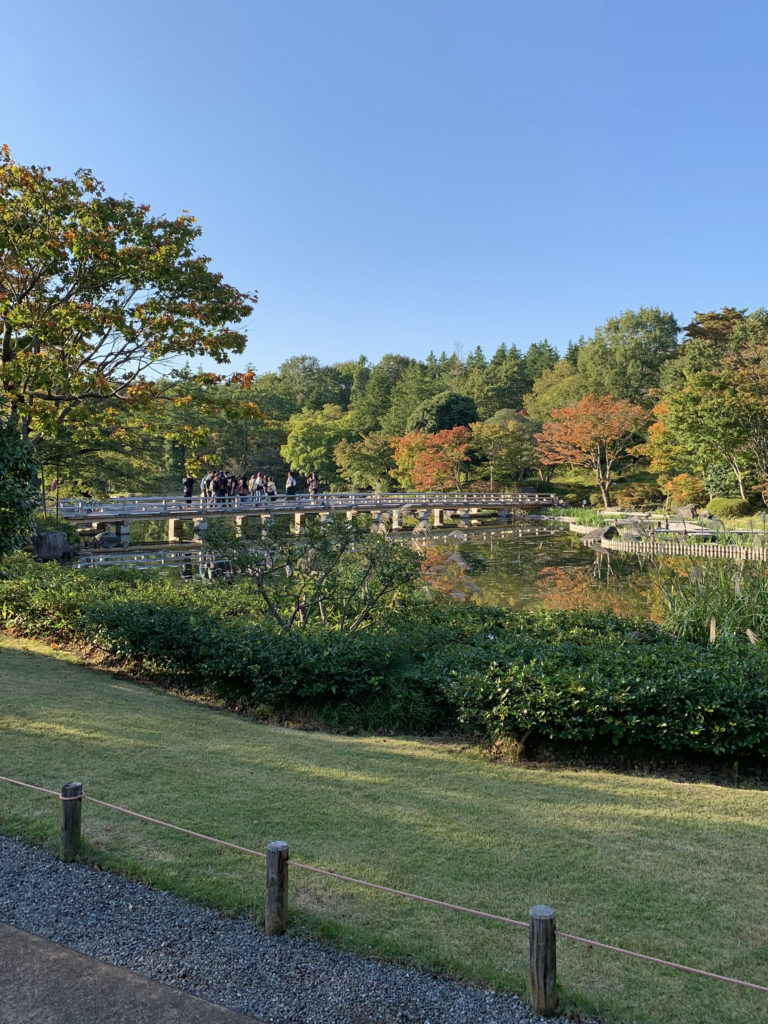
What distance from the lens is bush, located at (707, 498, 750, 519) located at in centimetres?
2523

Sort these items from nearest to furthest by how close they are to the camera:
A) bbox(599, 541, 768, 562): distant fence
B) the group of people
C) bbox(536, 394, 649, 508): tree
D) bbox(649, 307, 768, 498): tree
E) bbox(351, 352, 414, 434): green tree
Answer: bbox(599, 541, 768, 562): distant fence
bbox(649, 307, 768, 498): tree
the group of people
bbox(536, 394, 649, 508): tree
bbox(351, 352, 414, 434): green tree

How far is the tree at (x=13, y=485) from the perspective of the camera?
→ 5.62 meters

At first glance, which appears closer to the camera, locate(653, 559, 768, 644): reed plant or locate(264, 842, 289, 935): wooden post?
locate(264, 842, 289, 935): wooden post

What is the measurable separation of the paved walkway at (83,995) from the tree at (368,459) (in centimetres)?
3666

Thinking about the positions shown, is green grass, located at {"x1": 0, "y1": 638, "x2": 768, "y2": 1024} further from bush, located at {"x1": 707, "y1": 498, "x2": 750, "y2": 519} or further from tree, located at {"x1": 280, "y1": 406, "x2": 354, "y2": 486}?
tree, located at {"x1": 280, "y1": 406, "x2": 354, "y2": 486}

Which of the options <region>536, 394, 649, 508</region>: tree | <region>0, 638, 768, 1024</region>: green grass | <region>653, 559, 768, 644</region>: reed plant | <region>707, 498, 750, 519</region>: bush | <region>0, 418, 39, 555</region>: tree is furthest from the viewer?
<region>536, 394, 649, 508</region>: tree

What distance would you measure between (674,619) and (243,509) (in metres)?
19.2

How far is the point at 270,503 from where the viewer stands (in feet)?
86.4

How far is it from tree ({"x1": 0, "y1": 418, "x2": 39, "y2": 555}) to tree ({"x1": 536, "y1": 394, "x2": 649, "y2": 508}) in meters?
30.3

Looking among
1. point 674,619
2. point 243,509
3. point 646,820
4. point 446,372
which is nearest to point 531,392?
point 446,372

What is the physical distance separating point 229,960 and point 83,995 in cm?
52

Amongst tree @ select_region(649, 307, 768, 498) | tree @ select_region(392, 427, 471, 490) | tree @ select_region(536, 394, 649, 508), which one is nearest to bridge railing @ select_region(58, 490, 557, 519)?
tree @ select_region(536, 394, 649, 508)

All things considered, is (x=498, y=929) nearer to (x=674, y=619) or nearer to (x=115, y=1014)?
(x=115, y=1014)

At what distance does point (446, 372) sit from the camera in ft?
180
